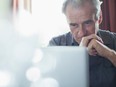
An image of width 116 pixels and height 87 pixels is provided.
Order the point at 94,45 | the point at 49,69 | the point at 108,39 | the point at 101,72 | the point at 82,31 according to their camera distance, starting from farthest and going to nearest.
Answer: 1. the point at 108,39
2. the point at 82,31
3. the point at 101,72
4. the point at 94,45
5. the point at 49,69

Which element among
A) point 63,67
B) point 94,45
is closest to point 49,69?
point 63,67

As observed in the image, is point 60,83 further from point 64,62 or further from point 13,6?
point 13,6

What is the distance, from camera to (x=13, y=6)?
2467mm

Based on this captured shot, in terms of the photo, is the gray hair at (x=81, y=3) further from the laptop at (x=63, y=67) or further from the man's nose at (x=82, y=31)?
the laptop at (x=63, y=67)

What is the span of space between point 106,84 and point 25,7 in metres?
1.89

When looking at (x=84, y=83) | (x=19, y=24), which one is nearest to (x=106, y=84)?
(x=84, y=83)

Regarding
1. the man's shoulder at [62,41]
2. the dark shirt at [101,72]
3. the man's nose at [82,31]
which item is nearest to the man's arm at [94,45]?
the dark shirt at [101,72]

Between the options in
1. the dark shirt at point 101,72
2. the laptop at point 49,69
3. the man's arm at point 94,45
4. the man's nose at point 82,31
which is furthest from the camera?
the man's nose at point 82,31

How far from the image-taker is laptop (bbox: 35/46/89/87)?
456mm

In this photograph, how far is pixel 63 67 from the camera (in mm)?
464

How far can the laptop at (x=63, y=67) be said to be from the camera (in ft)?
1.49

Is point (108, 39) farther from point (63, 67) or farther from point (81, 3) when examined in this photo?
point (63, 67)

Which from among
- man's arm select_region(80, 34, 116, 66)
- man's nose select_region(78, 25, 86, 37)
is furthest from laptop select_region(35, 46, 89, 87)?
man's nose select_region(78, 25, 86, 37)

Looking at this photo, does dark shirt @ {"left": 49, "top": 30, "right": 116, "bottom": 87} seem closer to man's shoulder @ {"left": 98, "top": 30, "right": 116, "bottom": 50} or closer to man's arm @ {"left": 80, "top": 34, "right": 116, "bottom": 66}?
man's arm @ {"left": 80, "top": 34, "right": 116, "bottom": 66}
